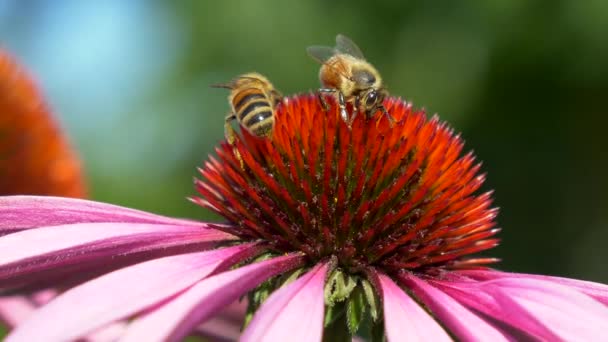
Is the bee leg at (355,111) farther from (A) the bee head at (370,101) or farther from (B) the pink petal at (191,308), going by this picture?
(B) the pink petal at (191,308)

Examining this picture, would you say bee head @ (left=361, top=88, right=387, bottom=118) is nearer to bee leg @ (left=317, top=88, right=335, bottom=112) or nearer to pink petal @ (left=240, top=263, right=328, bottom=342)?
bee leg @ (left=317, top=88, right=335, bottom=112)

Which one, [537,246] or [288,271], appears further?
[537,246]

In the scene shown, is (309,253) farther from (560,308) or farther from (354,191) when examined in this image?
(560,308)

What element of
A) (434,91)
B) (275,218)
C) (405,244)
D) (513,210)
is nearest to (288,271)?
(275,218)

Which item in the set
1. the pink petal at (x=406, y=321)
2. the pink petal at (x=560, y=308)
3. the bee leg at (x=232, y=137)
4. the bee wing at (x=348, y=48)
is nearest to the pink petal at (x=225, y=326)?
the bee leg at (x=232, y=137)

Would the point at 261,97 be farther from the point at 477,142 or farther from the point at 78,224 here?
the point at 477,142

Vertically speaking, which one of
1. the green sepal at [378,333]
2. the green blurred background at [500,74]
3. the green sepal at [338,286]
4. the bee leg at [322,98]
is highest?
the green blurred background at [500,74]
